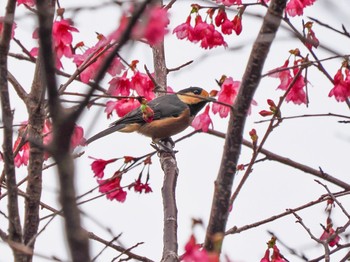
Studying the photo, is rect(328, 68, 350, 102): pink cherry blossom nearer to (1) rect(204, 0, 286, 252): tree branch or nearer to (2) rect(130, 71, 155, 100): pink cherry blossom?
(2) rect(130, 71, 155, 100): pink cherry blossom

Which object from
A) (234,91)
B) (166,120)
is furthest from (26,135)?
(166,120)

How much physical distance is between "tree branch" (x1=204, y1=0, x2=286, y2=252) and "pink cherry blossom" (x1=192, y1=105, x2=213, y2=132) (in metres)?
1.76

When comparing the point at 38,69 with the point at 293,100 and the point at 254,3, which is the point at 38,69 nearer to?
the point at 254,3

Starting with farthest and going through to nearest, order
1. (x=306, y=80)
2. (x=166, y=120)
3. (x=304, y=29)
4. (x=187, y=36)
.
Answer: (x=166, y=120) → (x=187, y=36) → (x=306, y=80) → (x=304, y=29)

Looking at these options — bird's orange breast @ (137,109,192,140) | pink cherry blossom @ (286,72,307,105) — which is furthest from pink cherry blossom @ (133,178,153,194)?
bird's orange breast @ (137,109,192,140)

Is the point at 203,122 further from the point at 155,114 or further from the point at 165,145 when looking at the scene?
the point at 155,114

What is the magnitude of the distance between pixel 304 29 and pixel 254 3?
29 centimetres

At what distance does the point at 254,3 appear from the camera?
3582 mm

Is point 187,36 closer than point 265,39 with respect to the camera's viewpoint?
No

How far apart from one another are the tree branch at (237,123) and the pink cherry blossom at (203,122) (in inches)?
69.4

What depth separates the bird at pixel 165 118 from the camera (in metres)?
5.46

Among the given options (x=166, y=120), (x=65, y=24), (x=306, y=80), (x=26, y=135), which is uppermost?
(x=166, y=120)

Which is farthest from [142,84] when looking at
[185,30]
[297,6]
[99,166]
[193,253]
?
[193,253]

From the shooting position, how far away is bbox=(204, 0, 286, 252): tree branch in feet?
6.80
